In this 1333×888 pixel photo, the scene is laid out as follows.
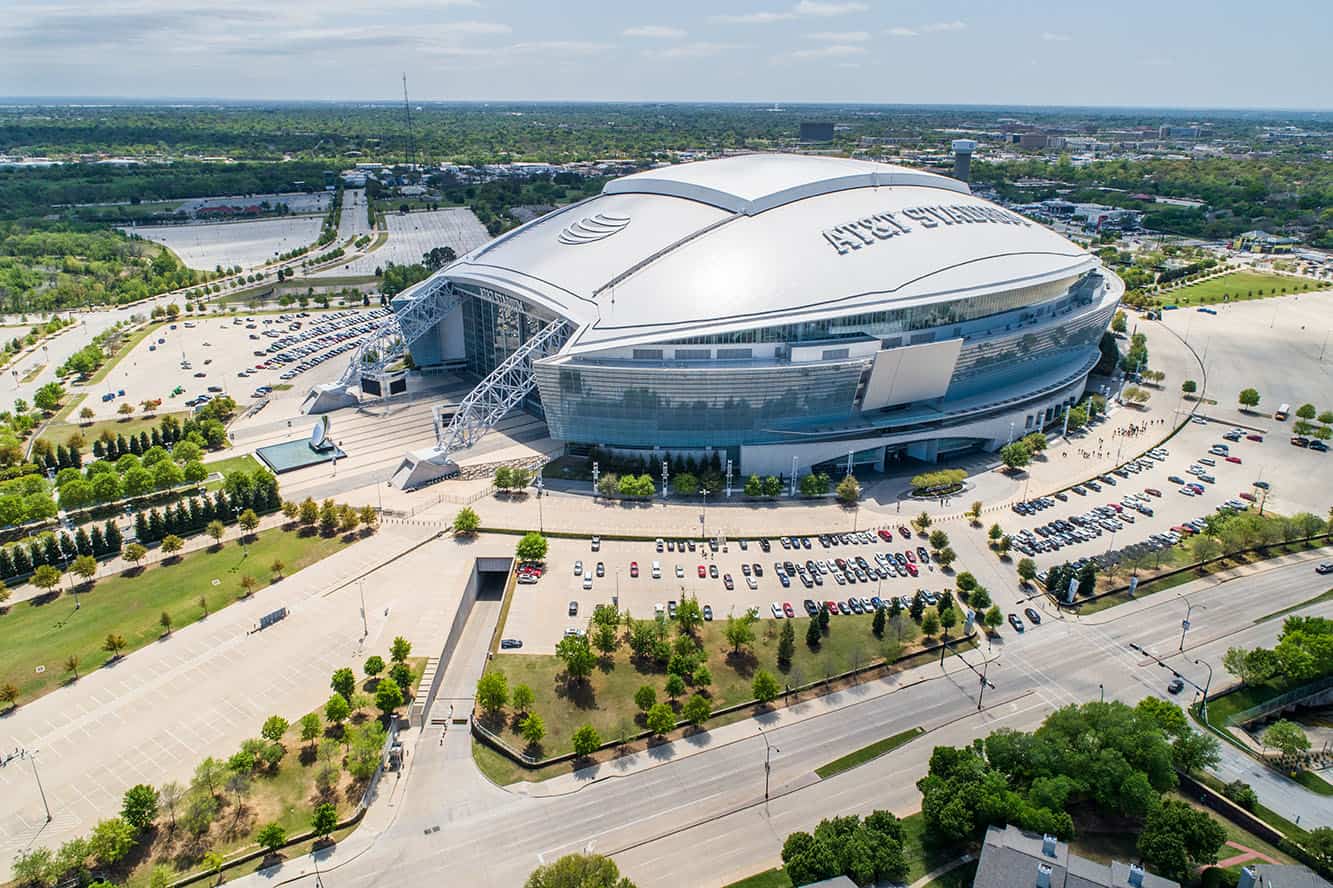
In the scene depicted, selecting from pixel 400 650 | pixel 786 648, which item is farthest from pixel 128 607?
pixel 786 648

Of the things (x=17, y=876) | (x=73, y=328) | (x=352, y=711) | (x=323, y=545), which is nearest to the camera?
(x=17, y=876)

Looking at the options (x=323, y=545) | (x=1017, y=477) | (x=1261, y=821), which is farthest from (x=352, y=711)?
(x=1017, y=477)

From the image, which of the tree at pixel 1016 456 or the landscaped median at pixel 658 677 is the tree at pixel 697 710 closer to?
the landscaped median at pixel 658 677

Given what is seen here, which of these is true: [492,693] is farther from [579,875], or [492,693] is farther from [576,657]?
[579,875]

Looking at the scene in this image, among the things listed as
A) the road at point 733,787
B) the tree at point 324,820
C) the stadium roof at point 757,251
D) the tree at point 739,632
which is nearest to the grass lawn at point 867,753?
the road at point 733,787

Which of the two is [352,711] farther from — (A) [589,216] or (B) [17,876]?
(A) [589,216]

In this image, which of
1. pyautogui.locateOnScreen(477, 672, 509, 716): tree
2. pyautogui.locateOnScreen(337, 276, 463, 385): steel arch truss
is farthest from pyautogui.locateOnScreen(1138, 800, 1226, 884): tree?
pyautogui.locateOnScreen(337, 276, 463, 385): steel arch truss
